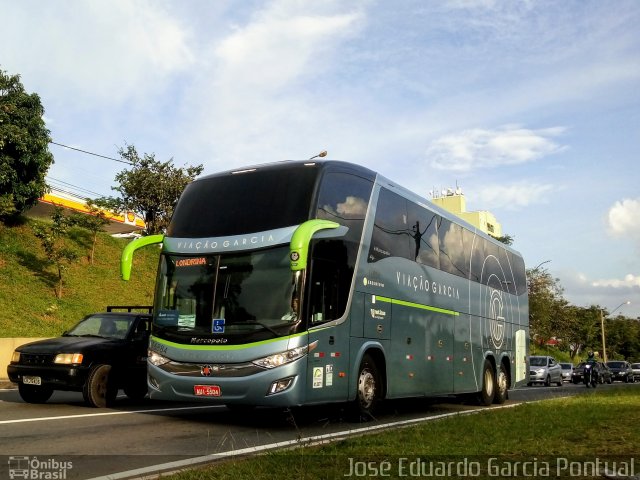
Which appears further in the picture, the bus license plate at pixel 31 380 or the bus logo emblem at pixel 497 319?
the bus logo emblem at pixel 497 319

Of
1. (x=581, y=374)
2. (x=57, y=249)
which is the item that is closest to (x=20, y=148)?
(x=57, y=249)

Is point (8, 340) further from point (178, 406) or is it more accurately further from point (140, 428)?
point (140, 428)

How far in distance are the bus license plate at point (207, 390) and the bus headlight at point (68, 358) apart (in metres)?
2.76

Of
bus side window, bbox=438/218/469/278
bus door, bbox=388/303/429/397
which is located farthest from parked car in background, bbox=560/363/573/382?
bus door, bbox=388/303/429/397

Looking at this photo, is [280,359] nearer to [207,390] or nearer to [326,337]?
[326,337]

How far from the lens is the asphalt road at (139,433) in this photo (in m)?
6.74

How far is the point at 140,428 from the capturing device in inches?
376

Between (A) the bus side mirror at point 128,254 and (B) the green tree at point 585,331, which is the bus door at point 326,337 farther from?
(B) the green tree at point 585,331

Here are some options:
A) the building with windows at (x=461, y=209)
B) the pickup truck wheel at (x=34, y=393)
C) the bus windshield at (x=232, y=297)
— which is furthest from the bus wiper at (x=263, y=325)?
the building with windows at (x=461, y=209)

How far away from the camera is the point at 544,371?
3656 cm

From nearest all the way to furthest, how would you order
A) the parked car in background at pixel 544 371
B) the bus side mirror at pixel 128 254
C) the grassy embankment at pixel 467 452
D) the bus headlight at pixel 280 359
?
the grassy embankment at pixel 467 452
the bus headlight at pixel 280 359
the bus side mirror at pixel 128 254
the parked car in background at pixel 544 371

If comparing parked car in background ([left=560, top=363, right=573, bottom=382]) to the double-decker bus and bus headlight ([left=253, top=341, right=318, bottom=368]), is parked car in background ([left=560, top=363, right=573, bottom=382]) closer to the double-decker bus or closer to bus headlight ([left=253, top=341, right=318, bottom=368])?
the double-decker bus

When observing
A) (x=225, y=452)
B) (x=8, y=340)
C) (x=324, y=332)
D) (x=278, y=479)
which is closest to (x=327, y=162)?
(x=324, y=332)

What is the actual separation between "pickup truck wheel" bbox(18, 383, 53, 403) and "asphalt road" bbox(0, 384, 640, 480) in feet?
0.55
